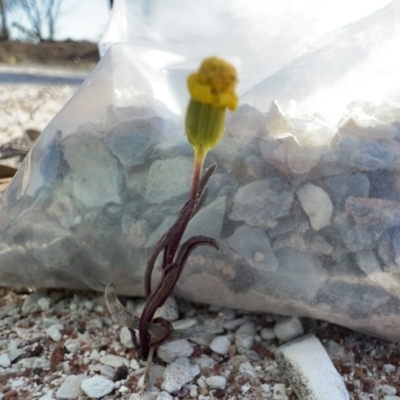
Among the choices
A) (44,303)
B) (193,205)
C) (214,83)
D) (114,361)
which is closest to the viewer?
(214,83)

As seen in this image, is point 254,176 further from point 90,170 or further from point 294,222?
point 90,170

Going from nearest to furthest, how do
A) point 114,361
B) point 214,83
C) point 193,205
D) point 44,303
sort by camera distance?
point 214,83
point 193,205
point 114,361
point 44,303

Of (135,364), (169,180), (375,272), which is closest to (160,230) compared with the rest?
(169,180)

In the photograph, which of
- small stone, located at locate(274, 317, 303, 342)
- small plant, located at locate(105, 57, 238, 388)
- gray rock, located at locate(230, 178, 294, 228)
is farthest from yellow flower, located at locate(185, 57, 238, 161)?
small stone, located at locate(274, 317, 303, 342)

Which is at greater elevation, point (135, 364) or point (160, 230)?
point (160, 230)

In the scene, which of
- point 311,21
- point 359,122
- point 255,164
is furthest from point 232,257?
point 311,21

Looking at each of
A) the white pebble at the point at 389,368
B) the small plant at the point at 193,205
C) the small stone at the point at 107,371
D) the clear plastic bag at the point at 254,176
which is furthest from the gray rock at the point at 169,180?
the white pebble at the point at 389,368
